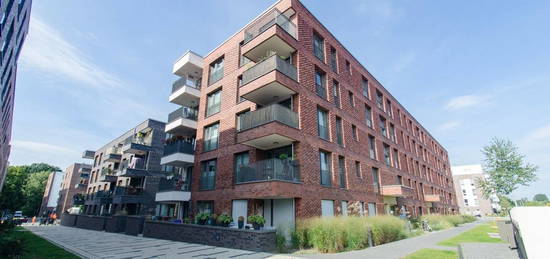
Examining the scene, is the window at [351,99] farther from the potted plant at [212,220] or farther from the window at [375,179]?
the potted plant at [212,220]

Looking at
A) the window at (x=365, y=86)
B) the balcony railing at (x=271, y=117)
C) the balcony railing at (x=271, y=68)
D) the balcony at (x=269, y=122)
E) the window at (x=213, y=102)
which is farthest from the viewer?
the window at (x=365, y=86)

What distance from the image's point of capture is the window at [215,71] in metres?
20.1

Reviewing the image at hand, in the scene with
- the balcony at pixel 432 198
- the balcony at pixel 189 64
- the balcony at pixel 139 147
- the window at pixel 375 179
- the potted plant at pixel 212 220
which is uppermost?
the balcony at pixel 189 64

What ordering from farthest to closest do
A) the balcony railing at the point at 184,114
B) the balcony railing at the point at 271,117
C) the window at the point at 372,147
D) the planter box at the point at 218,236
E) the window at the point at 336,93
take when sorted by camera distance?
the window at the point at 372,147 < the balcony railing at the point at 184,114 < the window at the point at 336,93 < the balcony railing at the point at 271,117 < the planter box at the point at 218,236

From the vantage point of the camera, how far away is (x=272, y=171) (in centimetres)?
1272

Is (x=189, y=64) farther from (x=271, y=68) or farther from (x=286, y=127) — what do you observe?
(x=286, y=127)

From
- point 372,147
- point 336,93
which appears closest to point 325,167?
point 336,93

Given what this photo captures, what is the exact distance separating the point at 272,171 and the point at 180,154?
9.63m

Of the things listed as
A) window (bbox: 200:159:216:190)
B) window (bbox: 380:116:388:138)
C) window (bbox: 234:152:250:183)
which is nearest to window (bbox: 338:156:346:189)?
window (bbox: 234:152:250:183)

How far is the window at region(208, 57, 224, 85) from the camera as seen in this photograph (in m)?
20.1

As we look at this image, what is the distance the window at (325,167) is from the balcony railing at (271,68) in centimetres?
519

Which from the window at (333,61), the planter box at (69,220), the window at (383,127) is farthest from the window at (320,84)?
the planter box at (69,220)

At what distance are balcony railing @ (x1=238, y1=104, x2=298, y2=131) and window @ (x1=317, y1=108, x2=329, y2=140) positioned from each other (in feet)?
8.12

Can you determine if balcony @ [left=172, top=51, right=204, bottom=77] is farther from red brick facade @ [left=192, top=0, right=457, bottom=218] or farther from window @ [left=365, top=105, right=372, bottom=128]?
window @ [left=365, top=105, right=372, bottom=128]
